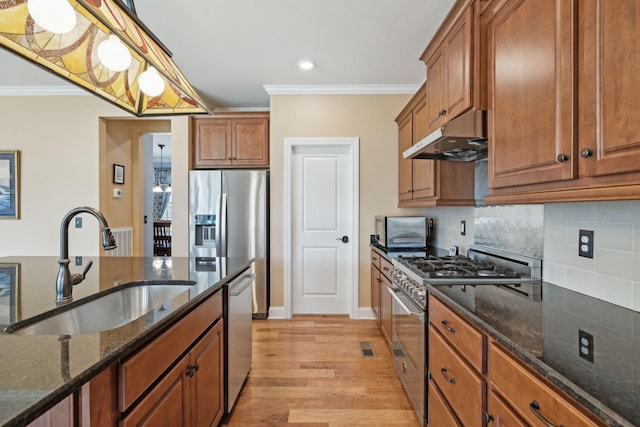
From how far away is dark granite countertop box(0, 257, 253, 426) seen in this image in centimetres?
62

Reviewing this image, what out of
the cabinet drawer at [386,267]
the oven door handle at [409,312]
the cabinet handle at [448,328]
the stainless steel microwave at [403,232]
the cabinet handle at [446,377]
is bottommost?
the cabinet handle at [446,377]

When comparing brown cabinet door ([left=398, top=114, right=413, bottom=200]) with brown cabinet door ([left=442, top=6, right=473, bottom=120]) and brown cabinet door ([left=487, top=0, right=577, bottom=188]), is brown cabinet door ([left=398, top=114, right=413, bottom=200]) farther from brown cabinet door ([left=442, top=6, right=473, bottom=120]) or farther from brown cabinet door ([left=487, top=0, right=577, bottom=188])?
brown cabinet door ([left=487, top=0, right=577, bottom=188])

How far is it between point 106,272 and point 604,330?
2339 mm

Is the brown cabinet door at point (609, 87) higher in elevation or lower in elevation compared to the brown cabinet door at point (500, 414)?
higher

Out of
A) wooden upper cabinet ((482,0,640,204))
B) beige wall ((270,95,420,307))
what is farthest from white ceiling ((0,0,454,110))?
wooden upper cabinet ((482,0,640,204))

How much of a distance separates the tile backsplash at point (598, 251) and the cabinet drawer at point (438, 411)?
819 mm

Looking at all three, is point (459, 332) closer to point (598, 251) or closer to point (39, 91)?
point (598, 251)

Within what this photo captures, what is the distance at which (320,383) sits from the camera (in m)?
2.33

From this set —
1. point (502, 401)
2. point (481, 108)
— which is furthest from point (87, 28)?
point (502, 401)

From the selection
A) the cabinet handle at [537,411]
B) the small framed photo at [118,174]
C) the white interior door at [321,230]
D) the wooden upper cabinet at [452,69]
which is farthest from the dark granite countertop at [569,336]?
the small framed photo at [118,174]

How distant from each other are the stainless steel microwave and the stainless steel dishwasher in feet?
4.60

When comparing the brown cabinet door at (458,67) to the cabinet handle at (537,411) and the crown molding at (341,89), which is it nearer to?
the cabinet handle at (537,411)

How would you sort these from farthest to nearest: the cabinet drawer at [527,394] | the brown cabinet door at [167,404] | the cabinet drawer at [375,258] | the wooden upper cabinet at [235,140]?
the wooden upper cabinet at [235,140] → the cabinet drawer at [375,258] → the brown cabinet door at [167,404] → the cabinet drawer at [527,394]

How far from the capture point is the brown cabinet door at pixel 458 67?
170 centimetres
